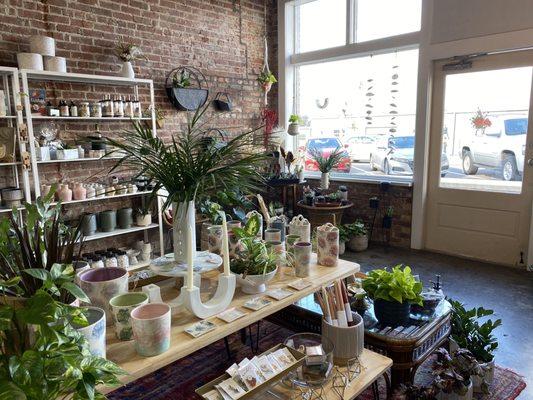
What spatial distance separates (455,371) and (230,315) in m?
1.14

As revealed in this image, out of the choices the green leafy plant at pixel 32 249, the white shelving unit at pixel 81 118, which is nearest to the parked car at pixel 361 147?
the white shelving unit at pixel 81 118

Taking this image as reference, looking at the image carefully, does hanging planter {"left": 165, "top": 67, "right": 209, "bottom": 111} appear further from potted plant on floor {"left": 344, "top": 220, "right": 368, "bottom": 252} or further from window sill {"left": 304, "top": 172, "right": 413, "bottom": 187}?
potted plant on floor {"left": 344, "top": 220, "right": 368, "bottom": 252}

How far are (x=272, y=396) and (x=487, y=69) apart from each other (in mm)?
4001

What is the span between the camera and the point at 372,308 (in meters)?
2.12

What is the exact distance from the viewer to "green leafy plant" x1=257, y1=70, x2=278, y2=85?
554 cm

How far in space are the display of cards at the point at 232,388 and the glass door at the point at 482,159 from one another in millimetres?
3771

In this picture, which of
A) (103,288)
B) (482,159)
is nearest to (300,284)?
(103,288)

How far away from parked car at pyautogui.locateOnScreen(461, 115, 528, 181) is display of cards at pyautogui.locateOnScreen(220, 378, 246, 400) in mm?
3844

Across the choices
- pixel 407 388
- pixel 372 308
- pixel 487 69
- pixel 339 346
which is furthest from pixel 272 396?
pixel 487 69

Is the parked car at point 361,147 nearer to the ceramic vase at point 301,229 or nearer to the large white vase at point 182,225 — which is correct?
the ceramic vase at point 301,229

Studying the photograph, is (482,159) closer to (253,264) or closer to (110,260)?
(253,264)

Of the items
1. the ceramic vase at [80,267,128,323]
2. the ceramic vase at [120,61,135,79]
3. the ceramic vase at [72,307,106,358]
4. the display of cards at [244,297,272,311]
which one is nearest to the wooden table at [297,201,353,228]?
the ceramic vase at [120,61,135,79]

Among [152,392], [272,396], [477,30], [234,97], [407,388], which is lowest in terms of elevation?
[152,392]

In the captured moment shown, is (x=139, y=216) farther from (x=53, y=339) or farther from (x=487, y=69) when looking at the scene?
(x=487, y=69)
